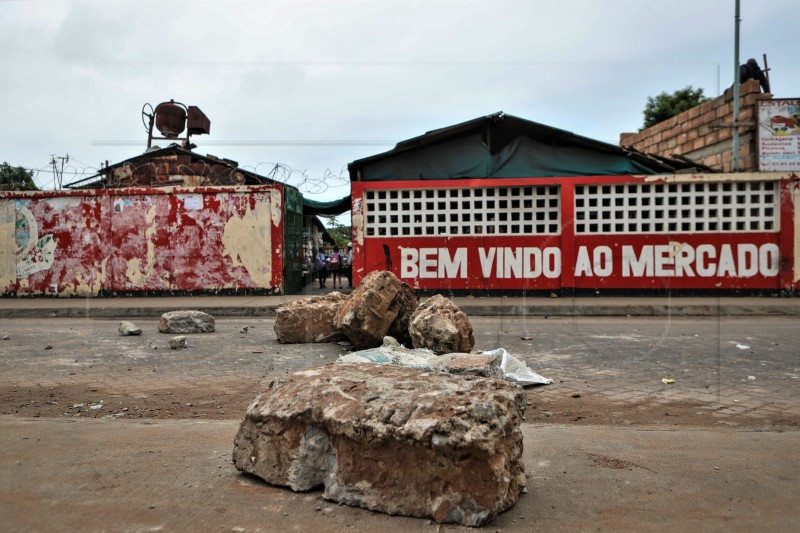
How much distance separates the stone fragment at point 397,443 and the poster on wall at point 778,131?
50.8 ft

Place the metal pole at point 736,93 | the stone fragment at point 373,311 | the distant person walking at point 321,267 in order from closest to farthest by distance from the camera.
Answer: the stone fragment at point 373,311, the metal pole at point 736,93, the distant person walking at point 321,267

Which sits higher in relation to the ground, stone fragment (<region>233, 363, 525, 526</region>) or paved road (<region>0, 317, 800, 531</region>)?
stone fragment (<region>233, 363, 525, 526</region>)

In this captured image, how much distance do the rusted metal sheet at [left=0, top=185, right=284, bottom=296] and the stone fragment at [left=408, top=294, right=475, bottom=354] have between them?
893 centimetres

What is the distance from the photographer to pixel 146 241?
14.2 metres

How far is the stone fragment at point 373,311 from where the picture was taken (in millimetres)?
5914

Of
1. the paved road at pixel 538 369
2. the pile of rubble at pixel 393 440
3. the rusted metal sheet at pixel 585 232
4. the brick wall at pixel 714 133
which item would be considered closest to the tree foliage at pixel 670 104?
the brick wall at pixel 714 133

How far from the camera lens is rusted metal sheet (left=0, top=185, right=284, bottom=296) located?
1405cm

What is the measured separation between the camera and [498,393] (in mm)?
2340

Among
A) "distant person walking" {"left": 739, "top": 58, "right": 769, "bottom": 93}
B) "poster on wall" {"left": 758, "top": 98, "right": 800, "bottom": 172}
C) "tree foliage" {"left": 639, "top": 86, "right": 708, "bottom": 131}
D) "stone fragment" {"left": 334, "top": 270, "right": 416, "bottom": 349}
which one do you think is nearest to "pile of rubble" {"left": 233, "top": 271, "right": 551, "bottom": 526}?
"stone fragment" {"left": 334, "top": 270, "right": 416, "bottom": 349}

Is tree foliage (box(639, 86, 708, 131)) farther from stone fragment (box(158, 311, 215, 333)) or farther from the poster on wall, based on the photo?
stone fragment (box(158, 311, 215, 333))

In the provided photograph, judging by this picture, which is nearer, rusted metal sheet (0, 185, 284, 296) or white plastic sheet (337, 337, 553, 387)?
white plastic sheet (337, 337, 553, 387)

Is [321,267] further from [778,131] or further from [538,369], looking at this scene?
[538,369]

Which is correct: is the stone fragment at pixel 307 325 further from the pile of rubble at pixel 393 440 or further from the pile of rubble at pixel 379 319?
the pile of rubble at pixel 393 440

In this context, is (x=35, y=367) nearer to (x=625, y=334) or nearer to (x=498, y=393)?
(x=498, y=393)
